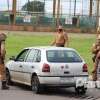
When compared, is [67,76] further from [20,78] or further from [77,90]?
[20,78]

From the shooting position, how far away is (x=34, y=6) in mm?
74688

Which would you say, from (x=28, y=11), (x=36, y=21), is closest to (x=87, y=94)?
(x=36, y=21)

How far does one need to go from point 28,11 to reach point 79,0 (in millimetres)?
7853

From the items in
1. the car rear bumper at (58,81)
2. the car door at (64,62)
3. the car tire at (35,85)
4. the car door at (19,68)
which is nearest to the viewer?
the car rear bumper at (58,81)

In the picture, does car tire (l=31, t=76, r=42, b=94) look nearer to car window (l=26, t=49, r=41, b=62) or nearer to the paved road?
the paved road

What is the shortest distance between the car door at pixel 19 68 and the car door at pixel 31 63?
0.27 metres

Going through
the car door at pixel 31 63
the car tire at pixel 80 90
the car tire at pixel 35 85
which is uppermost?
the car door at pixel 31 63

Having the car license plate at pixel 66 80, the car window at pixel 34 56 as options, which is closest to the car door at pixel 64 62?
the car license plate at pixel 66 80

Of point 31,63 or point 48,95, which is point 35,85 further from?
point 31,63

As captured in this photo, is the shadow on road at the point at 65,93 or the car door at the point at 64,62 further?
the car door at the point at 64,62

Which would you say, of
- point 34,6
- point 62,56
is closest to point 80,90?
point 62,56

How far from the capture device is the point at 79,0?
75188 millimetres

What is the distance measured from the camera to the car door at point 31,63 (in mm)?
16375

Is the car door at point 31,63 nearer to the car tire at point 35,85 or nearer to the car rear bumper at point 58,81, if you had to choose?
the car tire at point 35,85
